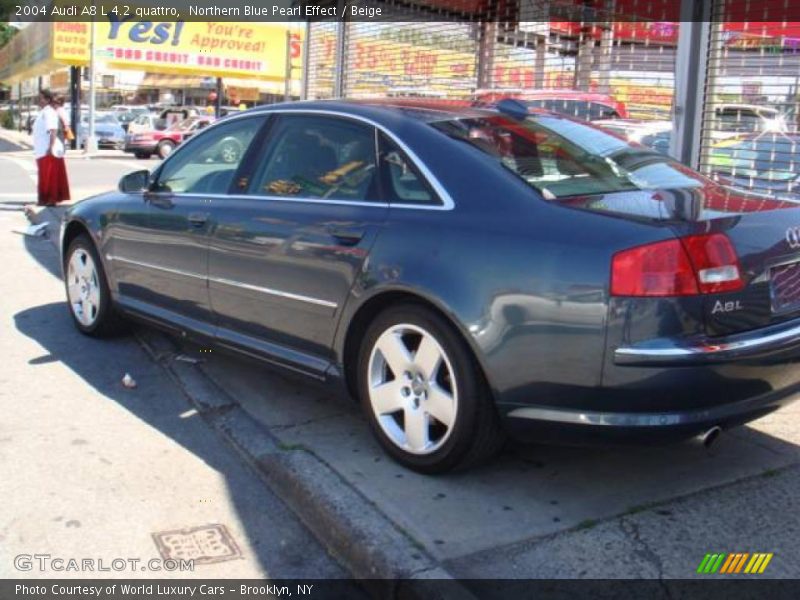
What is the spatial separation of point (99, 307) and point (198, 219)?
153 centimetres

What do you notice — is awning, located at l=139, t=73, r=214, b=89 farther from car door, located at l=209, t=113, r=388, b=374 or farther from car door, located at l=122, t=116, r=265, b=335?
car door, located at l=209, t=113, r=388, b=374

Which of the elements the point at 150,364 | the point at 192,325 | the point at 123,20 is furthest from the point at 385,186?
the point at 123,20

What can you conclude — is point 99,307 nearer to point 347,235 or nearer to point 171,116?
point 347,235

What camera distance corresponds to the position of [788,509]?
3406 millimetres

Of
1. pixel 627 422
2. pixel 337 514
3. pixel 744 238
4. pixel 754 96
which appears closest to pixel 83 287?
pixel 337 514

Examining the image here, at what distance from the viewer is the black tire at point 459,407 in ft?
11.2

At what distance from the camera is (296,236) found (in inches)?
162

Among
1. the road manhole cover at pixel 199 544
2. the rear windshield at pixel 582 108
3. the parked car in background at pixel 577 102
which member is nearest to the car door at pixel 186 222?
the road manhole cover at pixel 199 544

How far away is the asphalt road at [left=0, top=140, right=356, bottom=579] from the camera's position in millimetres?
3293

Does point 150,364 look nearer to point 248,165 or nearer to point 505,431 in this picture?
point 248,165

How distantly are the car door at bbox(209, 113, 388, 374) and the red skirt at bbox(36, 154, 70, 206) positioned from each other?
958cm

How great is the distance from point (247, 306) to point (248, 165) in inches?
30.8

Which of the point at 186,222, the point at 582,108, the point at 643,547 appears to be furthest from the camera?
the point at 582,108

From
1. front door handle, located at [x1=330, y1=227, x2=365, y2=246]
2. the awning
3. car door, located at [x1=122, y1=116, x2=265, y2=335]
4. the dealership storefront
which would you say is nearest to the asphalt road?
car door, located at [x1=122, y1=116, x2=265, y2=335]
